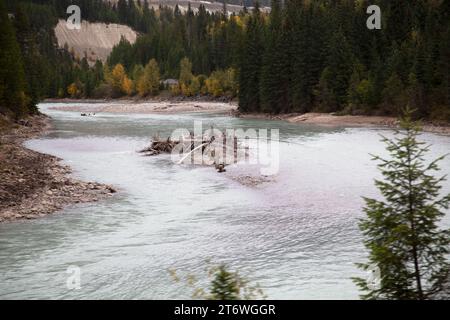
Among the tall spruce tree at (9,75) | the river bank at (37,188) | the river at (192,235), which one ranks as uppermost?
the tall spruce tree at (9,75)

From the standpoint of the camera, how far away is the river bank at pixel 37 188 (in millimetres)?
21245

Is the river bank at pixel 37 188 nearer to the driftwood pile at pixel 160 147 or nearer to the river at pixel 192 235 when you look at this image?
the river at pixel 192 235

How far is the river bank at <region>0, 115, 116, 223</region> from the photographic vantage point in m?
21.2

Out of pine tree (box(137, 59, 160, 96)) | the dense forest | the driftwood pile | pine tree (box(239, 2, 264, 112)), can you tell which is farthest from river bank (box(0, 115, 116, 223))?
pine tree (box(137, 59, 160, 96))

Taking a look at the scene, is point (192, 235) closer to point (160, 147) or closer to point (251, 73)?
point (160, 147)

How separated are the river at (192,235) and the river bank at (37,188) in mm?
1004

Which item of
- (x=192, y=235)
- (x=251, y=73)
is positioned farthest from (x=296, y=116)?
(x=192, y=235)

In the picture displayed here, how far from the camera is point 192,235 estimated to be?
1841 centimetres

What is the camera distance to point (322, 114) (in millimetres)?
76688

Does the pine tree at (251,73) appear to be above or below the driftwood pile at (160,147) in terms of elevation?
above

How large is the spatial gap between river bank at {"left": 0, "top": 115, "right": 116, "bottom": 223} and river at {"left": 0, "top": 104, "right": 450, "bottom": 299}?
1.00m

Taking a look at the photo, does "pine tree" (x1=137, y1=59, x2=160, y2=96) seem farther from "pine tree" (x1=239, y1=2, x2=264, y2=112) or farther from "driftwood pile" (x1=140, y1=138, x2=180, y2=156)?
"driftwood pile" (x1=140, y1=138, x2=180, y2=156)

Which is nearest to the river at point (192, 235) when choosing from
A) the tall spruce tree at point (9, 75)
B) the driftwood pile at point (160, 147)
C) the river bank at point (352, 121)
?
the driftwood pile at point (160, 147)
